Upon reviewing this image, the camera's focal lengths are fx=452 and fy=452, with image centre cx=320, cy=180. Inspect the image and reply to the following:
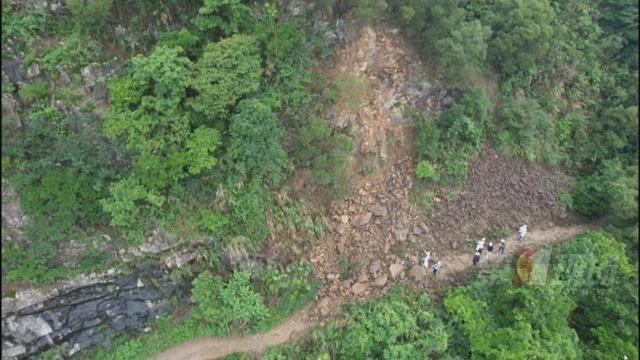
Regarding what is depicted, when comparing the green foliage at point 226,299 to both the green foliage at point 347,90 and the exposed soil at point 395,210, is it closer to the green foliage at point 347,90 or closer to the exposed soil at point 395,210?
the exposed soil at point 395,210

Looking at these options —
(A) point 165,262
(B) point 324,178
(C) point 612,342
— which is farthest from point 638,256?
(A) point 165,262

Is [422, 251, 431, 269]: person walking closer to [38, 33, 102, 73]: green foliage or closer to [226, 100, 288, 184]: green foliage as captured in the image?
[226, 100, 288, 184]: green foliage

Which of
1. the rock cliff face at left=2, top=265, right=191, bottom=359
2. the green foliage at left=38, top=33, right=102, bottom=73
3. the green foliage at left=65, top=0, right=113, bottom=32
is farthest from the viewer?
the green foliage at left=38, top=33, right=102, bottom=73

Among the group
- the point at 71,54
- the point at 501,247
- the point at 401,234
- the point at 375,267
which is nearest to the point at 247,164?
the point at 375,267

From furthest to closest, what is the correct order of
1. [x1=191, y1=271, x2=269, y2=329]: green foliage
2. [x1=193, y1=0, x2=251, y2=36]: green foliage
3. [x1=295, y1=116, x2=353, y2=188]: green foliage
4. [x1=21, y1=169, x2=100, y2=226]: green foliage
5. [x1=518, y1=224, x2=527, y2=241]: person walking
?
1. [x1=518, y1=224, x2=527, y2=241]: person walking
2. [x1=295, y1=116, x2=353, y2=188]: green foliage
3. [x1=191, y1=271, x2=269, y2=329]: green foliage
4. [x1=193, y1=0, x2=251, y2=36]: green foliage
5. [x1=21, y1=169, x2=100, y2=226]: green foliage

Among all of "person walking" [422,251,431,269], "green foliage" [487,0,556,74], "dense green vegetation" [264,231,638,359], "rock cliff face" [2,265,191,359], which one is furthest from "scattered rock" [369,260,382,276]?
"green foliage" [487,0,556,74]

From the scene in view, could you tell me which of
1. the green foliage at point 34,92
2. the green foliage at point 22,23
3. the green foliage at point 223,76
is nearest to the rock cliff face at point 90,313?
the green foliage at point 223,76

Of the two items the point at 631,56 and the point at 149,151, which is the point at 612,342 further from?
the point at 149,151
